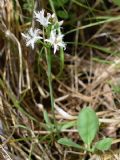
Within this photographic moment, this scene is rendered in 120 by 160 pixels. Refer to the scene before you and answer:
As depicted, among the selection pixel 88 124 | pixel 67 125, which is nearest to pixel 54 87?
pixel 67 125

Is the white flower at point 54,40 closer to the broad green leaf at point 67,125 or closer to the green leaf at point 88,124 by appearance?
the green leaf at point 88,124

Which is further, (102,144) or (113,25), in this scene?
(113,25)

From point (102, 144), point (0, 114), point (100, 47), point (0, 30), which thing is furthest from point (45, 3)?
point (102, 144)

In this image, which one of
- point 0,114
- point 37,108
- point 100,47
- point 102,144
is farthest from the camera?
point 100,47

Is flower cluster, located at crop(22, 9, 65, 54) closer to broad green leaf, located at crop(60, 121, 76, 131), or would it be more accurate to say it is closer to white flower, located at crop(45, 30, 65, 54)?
white flower, located at crop(45, 30, 65, 54)

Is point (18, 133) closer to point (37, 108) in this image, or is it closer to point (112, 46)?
point (37, 108)

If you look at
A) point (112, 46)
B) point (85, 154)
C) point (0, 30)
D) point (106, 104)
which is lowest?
point (85, 154)

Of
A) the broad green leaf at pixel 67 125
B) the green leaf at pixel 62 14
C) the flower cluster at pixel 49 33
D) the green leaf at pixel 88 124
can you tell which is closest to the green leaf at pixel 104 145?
the green leaf at pixel 88 124
